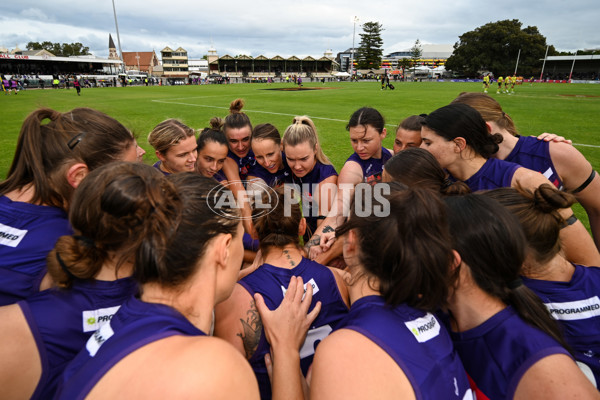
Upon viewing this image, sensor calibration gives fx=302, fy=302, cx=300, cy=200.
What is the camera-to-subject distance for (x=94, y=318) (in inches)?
59.1

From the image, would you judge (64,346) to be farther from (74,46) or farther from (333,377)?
(74,46)

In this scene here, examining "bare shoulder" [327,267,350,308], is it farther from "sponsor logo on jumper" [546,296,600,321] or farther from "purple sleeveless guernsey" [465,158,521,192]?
"purple sleeveless guernsey" [465,158,521,192]

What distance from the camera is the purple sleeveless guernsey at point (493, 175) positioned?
250cm

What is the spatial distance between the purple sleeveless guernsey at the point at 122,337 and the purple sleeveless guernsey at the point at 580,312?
1.88 m

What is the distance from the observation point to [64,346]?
144cm

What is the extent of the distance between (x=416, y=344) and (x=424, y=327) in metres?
0.12

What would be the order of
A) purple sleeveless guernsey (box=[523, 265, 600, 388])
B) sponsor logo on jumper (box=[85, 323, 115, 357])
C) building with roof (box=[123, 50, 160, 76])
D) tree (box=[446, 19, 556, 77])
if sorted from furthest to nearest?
building with roof (box=[123, 50, 160, 76]) < tree (box=[446, 19, 556, 77]) < purple sleeveless guernsey (box=[523, 265, 600, 388]) < sponsor logo on jumper (box=[85, 323, 115, 357])

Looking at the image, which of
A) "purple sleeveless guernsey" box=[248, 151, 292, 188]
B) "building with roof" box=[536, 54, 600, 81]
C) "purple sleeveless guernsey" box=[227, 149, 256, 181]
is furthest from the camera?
"building with roof" box=[536, 54, 600, 81]

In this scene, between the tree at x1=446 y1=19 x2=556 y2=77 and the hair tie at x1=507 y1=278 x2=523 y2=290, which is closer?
the hair tie at x1=507 y1=278 x2=523 y2=290

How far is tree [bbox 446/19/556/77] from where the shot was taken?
64875 mm

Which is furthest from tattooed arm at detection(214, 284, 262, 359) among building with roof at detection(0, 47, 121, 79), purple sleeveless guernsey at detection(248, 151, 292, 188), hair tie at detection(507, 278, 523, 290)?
building with roof at detection(0, 47, 121, 79)

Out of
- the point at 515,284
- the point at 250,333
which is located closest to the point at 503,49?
the point at 515,284

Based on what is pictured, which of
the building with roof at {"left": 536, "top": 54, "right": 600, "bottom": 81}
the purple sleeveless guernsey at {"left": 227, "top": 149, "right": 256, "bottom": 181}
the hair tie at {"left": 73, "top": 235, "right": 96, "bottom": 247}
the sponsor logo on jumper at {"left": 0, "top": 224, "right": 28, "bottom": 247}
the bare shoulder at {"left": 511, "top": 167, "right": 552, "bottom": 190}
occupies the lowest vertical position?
the purple sleeveless guernsey at {"left": 227, "top": 149, "right": 256, "bottom": 181}

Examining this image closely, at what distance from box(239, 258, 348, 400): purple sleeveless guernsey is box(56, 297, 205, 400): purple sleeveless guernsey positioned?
623mm
